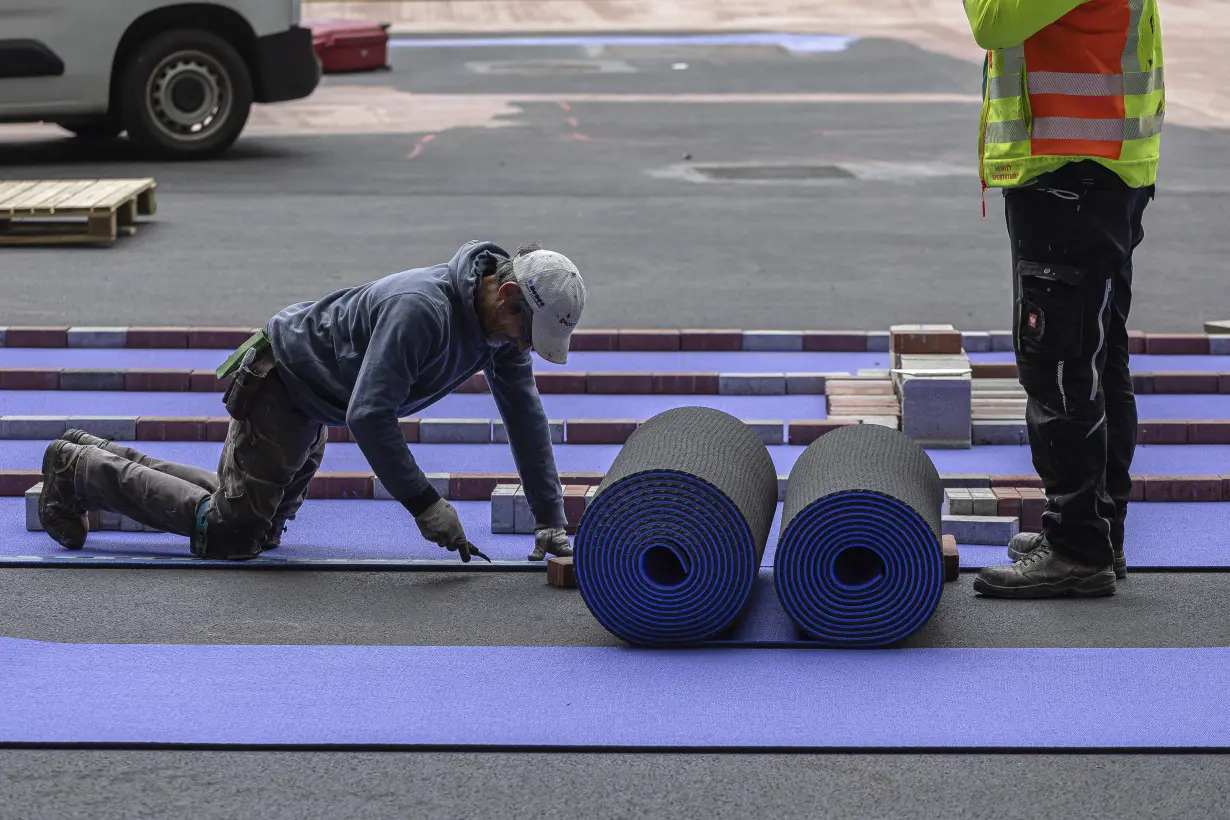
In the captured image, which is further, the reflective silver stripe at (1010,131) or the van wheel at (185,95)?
the van wheel at (185,95)

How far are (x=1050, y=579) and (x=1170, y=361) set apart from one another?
431 centimetres

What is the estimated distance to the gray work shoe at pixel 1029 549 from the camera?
627cm

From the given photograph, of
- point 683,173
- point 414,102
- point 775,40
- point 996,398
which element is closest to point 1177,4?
point 775,40

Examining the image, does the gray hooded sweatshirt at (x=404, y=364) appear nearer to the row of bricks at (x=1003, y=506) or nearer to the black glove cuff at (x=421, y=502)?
the black glove cuff at (x=421, y=502)

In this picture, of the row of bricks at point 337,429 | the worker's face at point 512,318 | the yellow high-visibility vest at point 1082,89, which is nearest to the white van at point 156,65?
the row of bricks at point 337,429

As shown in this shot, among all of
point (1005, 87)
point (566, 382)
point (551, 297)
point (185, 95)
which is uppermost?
point (1005, 87)

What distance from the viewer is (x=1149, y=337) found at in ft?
33.2

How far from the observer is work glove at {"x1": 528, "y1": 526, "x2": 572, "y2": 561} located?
6.50m

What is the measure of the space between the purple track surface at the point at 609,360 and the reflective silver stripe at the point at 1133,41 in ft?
13.7

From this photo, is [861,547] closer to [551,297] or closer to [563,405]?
[551,297]

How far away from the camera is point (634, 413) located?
8.83m

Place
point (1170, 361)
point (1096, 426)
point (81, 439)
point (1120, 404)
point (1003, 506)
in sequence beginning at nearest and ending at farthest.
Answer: point (1096, 426)
point (1120, 404)
point (81, 439)
point (1003, 506)
point (1170, 361)

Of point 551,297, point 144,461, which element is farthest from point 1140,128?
point 144,461

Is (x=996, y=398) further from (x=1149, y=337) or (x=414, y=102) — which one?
(x=414, y=102)
